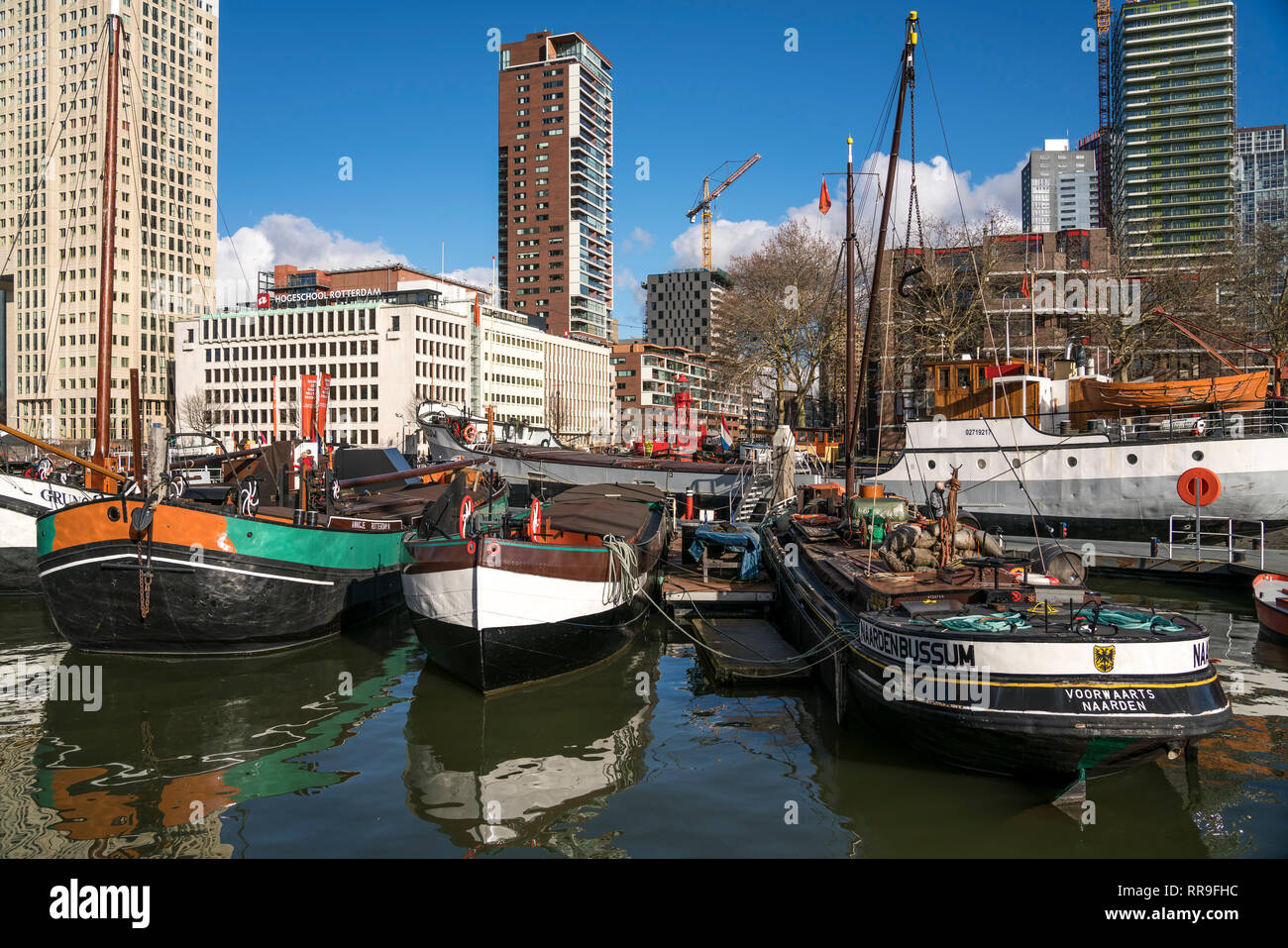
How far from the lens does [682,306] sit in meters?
172

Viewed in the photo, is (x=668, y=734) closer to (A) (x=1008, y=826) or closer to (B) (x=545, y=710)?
(B) (x=545, y=710)

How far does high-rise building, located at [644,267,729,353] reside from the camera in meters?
170

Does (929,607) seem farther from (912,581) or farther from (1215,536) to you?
(1215,536)

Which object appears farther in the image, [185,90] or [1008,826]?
[185,90]

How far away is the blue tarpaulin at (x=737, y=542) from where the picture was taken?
65.6ft

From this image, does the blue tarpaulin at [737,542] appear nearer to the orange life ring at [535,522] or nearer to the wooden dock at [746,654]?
the wooden dock at [746,654]

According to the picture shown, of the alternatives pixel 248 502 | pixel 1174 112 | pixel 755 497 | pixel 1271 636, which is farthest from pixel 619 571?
pixel 1174 112

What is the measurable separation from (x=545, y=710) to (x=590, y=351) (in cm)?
12218

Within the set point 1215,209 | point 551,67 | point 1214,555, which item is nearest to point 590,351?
point 551,67

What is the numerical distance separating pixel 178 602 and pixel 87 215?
381ft

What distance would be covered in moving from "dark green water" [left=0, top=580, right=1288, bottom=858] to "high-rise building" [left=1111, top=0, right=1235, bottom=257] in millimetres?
143003

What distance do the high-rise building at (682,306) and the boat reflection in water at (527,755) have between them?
157 m

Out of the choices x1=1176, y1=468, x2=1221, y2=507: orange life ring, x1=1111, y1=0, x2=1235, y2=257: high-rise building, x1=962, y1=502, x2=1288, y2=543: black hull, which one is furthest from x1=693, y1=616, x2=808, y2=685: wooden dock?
x1=1111, y1=0, x2=1235, y2=257: high-rise building
